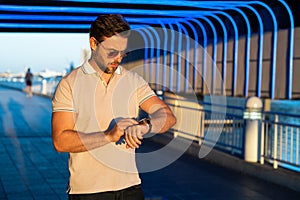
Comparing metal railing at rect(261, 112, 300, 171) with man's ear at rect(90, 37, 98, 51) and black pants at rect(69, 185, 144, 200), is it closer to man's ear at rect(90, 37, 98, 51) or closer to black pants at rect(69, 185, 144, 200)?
black pants at rect(69, 185, 144, 200)

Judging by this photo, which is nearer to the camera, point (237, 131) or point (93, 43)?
point (93, 43)

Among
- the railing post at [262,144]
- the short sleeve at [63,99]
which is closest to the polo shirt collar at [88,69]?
the short sleeve at [63,99]

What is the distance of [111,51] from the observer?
2244 mm

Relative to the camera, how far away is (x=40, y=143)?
1148 centimetres

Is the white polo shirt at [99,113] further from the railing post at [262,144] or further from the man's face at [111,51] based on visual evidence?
the railing post at [262,144]

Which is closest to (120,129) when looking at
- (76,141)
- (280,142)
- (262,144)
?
(76,141)

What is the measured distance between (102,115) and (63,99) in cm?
19

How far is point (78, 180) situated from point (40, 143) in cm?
925

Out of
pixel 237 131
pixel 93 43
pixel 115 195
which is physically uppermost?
pixel 93 43

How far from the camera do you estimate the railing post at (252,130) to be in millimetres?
8172

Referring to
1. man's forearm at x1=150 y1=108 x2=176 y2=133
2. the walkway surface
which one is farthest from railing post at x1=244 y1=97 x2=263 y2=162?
man's forearm at x1=150 y1=108 x2=176 y2=133

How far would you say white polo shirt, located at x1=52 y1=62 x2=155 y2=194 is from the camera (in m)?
2.39

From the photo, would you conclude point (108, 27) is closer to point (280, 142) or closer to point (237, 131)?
point (280, 142)

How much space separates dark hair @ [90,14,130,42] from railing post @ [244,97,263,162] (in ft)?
20.2
